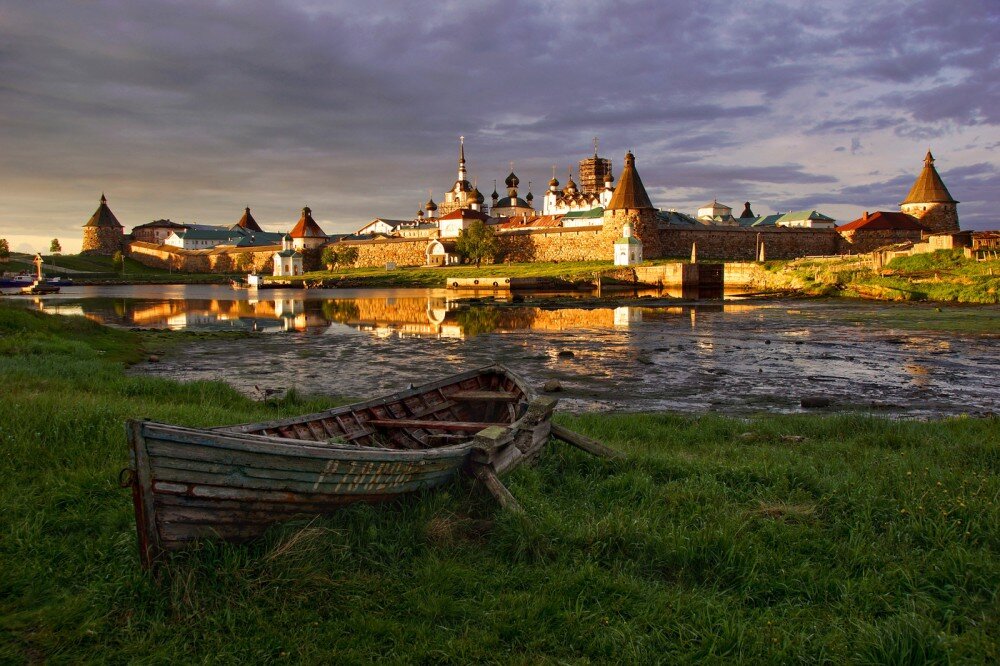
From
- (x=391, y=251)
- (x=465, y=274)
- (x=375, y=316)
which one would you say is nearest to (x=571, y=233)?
(x=465, y=274)

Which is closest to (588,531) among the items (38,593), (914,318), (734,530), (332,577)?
(734,530)

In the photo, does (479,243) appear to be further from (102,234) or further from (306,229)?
(102,234)

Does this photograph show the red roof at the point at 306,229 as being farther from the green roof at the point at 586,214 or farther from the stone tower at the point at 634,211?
the stone tower at the point at 634,211

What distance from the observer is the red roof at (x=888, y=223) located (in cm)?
6719

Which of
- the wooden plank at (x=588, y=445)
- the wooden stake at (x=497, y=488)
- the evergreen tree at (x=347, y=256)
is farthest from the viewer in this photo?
the evergreen tree at (x=347, y=256)

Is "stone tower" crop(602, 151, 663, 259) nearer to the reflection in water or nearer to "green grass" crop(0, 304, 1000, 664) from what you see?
the reflection in water

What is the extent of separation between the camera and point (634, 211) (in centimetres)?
6575

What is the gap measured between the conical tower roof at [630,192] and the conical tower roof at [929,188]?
1095 inches

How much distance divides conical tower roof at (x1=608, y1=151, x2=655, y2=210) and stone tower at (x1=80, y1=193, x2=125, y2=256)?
87.9 m

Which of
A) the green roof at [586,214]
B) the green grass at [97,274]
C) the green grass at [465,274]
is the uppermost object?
the green roof at [586,214]

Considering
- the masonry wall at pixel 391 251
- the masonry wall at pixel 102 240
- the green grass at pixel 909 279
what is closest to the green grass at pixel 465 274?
the green grass at pixel 909 279

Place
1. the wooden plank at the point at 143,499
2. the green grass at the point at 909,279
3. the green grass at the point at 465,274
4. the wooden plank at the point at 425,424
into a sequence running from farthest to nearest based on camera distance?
the green grass at the point at 465,274
the green grass at the point at 909,279
the wooden plank at the point at 425,424
the wooden plank at the point at 143,499

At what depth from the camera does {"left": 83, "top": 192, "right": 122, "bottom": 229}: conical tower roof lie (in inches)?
4446

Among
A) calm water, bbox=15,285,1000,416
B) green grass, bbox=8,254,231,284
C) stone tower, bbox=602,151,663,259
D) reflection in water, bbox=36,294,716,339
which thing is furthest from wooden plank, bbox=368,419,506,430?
green grass, bbox=8,254,231,284
